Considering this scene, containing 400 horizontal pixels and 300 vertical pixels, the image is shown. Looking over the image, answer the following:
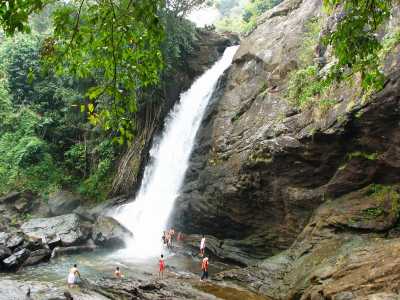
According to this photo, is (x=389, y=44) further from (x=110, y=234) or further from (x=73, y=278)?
(x=110, y=234)

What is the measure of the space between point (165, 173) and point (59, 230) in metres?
5.87

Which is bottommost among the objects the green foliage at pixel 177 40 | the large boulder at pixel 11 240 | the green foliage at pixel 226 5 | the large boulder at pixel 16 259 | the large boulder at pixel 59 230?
the large boulder at pixel 16 259

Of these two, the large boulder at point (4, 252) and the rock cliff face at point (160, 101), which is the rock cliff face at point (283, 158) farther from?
the large boulder at point (4, 252)

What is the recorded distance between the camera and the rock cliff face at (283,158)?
469 inches

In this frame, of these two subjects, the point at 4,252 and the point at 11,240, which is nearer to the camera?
the point at 4,252

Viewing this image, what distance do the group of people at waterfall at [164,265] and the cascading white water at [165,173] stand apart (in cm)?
68

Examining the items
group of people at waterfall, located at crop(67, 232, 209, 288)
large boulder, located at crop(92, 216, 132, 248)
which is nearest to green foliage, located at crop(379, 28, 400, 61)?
group of people at waterfall, located at crop(67, 232, 209, 288)

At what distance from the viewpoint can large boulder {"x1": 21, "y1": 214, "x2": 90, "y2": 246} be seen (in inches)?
704

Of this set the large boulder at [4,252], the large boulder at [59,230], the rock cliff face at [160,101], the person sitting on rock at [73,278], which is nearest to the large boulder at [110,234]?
the large boulder at [59,230]

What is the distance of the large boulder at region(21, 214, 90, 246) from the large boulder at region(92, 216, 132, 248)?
0.64 meters

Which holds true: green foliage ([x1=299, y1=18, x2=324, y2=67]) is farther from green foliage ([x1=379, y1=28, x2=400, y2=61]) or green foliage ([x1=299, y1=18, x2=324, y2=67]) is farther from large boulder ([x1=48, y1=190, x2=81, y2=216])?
large boulder ([x1=48, y1=190, x2=81, y2=216])

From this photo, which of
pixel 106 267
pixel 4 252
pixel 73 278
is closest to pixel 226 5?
pixel 106 267

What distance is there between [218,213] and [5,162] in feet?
49.5

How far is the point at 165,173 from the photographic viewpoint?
828 inches
